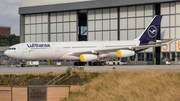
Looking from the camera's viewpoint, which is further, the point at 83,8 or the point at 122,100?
the point at 83,8

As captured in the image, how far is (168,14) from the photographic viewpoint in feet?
159

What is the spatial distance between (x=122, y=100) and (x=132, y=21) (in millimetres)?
38852

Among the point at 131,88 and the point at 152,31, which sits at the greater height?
the point at 152,31

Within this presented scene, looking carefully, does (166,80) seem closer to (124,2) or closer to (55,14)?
(124,2)

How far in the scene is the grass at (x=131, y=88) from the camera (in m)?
14.8

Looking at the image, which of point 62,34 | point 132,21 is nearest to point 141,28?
point 132,21

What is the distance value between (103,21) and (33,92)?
122 ft

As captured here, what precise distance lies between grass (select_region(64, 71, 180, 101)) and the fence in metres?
1.01

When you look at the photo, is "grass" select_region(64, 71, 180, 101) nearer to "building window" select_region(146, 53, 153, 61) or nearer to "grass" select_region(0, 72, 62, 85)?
"grass" select_region(0, 72, 62, 85)

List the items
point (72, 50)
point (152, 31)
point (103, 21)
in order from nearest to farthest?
point (72, 50), point (152, 31), point (103, 21)

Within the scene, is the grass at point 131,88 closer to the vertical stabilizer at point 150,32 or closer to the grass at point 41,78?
the grass at point 41,78

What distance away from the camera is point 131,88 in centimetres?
1658

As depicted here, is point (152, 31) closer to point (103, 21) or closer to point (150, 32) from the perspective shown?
point (150, 32)

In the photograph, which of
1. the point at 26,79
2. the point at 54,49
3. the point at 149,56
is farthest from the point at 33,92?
the point at 149,56
